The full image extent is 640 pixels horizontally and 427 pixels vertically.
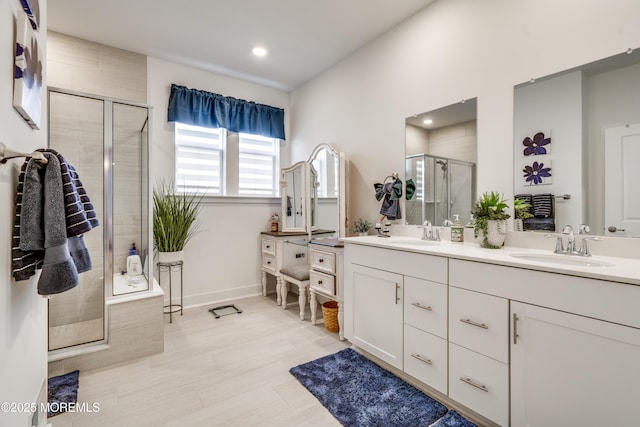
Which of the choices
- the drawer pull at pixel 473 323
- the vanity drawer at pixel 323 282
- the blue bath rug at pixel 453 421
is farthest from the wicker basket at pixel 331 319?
the drawer pull at pixel 473 323

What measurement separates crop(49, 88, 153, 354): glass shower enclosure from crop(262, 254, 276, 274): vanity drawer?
4.27 ft

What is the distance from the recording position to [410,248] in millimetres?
1811

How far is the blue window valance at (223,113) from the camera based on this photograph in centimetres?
317

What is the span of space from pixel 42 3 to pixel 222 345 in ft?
7.67

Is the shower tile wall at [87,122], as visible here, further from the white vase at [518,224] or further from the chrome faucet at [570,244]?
the chrome faucet at [570,244]

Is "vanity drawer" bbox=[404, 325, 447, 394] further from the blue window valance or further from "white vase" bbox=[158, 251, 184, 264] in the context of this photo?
the blue window valance

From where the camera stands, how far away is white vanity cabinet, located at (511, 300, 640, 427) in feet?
3.50

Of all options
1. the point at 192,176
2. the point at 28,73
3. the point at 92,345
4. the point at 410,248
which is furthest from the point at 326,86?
the point at 92,345

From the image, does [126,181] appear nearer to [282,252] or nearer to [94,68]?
[94,68]

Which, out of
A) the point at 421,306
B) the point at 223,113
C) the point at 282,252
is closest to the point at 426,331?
the point at 421,306

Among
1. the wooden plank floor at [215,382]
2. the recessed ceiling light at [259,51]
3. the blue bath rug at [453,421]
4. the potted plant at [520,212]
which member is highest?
the recessed ceiling light at [259,51]

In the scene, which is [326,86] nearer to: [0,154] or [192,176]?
[192,176]

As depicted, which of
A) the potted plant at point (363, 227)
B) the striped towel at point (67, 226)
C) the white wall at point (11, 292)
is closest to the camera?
the white wall at point (11, 292)

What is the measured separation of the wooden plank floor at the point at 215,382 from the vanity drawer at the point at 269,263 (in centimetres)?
72
